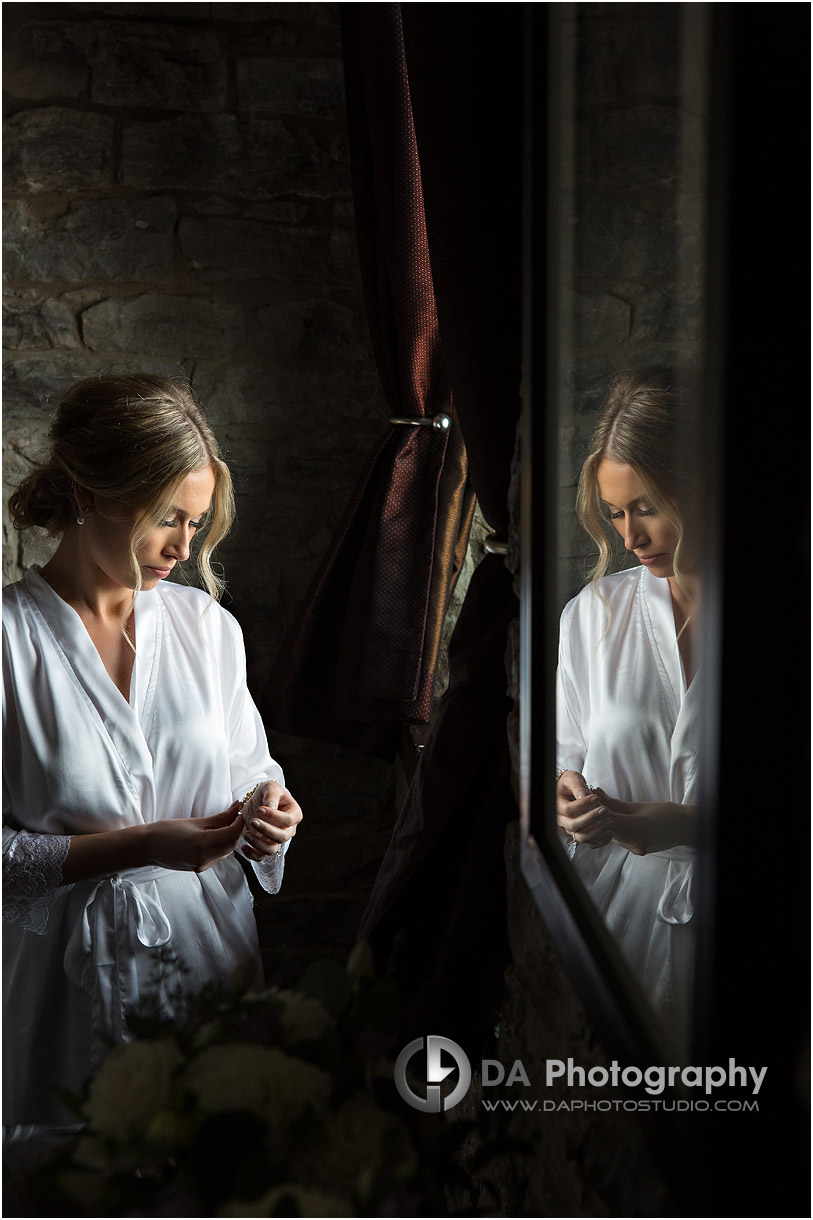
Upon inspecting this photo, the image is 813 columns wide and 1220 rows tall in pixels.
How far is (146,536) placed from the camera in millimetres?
1502

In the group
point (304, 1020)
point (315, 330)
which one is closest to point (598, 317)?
point (304, 1020)

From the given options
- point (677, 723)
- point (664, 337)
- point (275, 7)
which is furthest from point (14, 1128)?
point (275, 7)

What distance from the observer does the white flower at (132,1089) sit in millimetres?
509

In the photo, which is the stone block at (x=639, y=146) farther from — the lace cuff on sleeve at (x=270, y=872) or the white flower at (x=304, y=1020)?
the lace cuff on sleeve at (x=270, y=872)

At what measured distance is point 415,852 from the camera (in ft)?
3.41

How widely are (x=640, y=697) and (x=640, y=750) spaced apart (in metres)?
0.03

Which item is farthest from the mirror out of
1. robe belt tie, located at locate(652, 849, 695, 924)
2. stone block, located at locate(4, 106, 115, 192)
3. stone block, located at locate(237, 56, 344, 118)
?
stone block, located at locate(4, 106, 115, 192)

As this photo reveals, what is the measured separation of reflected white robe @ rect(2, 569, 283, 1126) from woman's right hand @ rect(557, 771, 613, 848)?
86 centimetres

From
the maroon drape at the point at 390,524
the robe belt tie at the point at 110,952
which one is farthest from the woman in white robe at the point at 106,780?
the maroon drape at the point at 390,524

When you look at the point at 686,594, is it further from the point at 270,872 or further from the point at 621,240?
the point at 270,872

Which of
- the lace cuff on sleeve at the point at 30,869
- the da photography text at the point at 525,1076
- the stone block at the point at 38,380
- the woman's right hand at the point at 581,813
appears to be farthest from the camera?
the stone block at the point at 38,380

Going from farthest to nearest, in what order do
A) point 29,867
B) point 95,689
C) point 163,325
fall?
point 163,325
point 95,689
point 29,867

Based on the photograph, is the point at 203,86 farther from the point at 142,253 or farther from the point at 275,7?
the point at 142,253

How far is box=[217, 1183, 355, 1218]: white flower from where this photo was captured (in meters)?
0.46
